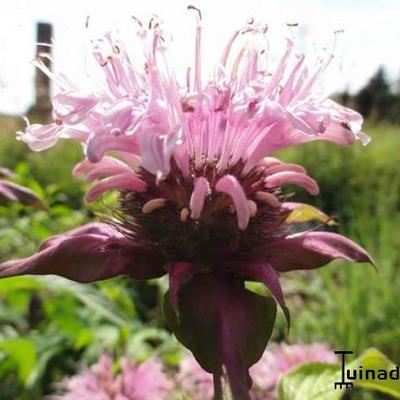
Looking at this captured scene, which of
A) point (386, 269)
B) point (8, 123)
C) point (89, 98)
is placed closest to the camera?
point (89, 98)

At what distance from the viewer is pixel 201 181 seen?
709 millimetres

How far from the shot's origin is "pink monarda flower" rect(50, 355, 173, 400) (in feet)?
3.64

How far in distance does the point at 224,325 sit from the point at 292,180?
0.23 meters

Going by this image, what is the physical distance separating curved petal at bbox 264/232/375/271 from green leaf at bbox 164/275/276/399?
7cm

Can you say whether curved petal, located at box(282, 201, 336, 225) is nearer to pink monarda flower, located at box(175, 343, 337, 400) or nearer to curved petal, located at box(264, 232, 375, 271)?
curved petal, located at box(264, 232, 375, 271)

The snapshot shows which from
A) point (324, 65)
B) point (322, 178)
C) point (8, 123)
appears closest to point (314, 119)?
point (324, 65)

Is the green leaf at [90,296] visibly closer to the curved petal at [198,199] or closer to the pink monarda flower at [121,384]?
the pink monarda flower at [121,384]

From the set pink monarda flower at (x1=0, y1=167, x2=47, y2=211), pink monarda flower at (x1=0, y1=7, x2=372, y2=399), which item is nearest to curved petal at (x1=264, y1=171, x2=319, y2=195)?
pink monarda flower at (x1=0, y1=7, x2=372, y2=399)

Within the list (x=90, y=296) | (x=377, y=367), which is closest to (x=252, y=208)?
(x=377, y=367)

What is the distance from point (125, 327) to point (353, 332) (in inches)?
43.7

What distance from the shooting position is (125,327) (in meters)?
1.49

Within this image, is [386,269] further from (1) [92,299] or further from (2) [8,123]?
(2) [8,123]

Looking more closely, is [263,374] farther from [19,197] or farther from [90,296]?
[19,197]

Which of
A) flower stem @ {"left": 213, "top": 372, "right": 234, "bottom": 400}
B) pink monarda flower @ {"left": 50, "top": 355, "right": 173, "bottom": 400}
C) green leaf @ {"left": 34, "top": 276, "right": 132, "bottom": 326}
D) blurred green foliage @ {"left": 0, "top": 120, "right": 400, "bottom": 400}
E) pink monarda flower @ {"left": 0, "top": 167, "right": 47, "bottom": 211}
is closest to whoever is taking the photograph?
flower stem @ {"left": 213, "top": 372, "right": 234, "bottom": 400}
